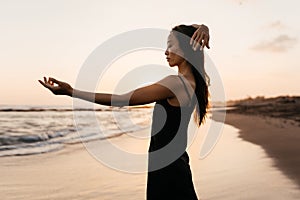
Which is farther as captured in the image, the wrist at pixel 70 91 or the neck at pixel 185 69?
the neck at pixel 185 69

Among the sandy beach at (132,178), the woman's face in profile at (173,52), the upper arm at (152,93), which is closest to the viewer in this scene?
the upper arm at (152,93)

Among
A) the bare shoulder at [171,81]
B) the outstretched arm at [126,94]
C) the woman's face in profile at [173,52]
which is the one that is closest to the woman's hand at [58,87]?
the outstretched arm at [126,94]

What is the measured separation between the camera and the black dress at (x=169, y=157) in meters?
2.56

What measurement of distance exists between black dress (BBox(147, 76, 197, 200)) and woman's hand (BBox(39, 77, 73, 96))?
1.60ft

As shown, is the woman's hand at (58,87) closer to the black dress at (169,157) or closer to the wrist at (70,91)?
the wrist at (70,91)

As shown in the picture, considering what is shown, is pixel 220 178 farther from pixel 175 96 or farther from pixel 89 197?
pixel 175 96

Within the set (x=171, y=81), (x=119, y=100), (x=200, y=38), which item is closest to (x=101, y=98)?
(x=119, y=100)

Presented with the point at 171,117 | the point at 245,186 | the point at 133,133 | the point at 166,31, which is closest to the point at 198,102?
the point at 171,117

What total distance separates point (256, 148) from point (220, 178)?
20.1 feet

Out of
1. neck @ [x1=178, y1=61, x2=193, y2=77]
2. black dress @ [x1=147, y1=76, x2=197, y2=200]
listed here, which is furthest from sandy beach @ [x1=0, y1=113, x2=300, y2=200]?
neck @ [x1=178, y1=61, x2=193, y2=77]

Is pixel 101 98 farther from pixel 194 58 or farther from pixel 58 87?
pixel 194 58

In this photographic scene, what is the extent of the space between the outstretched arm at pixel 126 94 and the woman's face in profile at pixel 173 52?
21 cm

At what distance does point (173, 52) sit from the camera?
2.70 m

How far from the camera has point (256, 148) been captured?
553 inches
